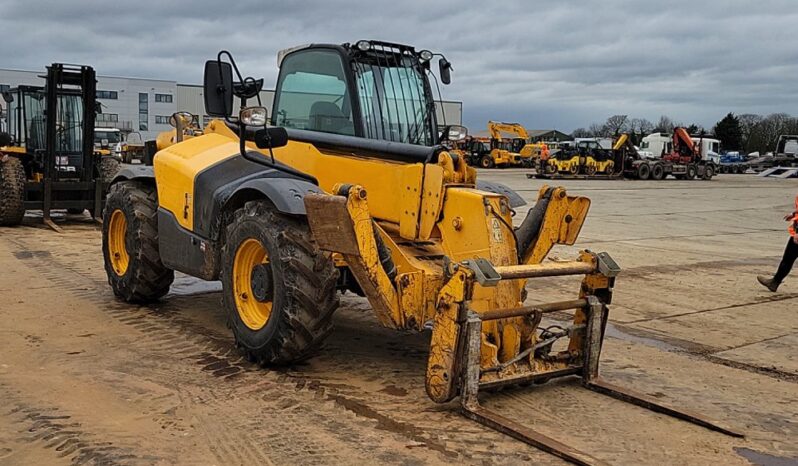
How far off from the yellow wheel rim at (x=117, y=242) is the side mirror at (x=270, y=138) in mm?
2866

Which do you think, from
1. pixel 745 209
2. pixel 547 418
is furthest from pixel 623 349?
pixel 745 209

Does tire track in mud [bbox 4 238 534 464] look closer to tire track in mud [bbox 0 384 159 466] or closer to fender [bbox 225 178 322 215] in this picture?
tire track in mud [bbox 0 384 159 466]

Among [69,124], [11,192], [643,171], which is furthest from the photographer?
[643,171]

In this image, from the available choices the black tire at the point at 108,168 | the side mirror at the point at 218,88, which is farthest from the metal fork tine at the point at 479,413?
the black tire at the point at 108,168

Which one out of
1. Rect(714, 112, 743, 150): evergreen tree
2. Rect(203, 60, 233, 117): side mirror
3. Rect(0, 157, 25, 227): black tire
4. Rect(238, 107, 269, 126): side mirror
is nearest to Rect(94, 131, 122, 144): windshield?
Rect(0, 157, 25, 227): black tire

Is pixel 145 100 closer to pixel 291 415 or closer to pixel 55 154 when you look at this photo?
pixel 55 154

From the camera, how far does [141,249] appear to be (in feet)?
24.0

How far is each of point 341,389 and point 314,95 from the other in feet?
7.82

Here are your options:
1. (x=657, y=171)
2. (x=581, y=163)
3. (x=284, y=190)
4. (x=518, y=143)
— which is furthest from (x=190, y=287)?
(x=518, y=143)

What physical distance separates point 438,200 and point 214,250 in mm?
2055

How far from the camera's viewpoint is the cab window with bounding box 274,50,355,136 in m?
6.02

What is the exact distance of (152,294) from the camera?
7590 mm

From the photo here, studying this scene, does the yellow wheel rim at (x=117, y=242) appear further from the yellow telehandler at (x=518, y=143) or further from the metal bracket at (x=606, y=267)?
the yellow telehandler at (x=518, y=143)

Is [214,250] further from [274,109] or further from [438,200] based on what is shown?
[438,200]
